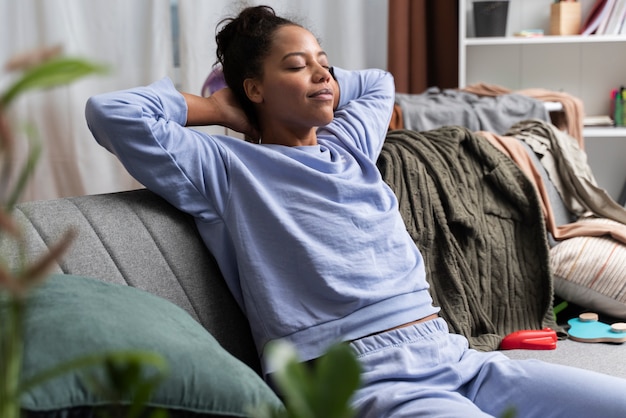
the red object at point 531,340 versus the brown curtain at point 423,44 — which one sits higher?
the brown curtain at point 423,44

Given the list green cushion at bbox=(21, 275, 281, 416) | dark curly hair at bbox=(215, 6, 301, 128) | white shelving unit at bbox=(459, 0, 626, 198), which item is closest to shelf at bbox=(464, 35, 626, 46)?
white shelving unit at bbox=(459, 0, 626, 198)

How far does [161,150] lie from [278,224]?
232 mm

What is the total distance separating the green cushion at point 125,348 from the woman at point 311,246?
47 centimetres

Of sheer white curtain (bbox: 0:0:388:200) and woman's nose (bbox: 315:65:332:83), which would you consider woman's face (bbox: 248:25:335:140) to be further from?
sheer white curtain (bbox: 0:0:388:200)

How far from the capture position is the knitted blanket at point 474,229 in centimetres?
203

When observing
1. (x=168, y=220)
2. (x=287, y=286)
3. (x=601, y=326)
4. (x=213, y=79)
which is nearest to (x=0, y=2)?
(x=213, y=79)

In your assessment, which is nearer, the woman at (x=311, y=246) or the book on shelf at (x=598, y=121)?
the woman at (x=311, y=246)

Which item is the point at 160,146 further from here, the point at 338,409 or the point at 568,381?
the point at 338,409

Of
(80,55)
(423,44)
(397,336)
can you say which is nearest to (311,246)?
(397,336)

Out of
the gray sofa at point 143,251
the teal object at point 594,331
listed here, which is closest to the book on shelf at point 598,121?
the teal object at point 594,331

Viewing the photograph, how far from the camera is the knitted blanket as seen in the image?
2.03 metres

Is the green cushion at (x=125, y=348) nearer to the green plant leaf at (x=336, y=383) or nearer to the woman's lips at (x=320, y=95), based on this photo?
the green plant leaf at (x=336, y=383)

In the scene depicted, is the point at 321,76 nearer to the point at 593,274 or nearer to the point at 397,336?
the point at 397,336

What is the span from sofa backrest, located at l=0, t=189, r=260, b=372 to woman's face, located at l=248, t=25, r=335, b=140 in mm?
261
